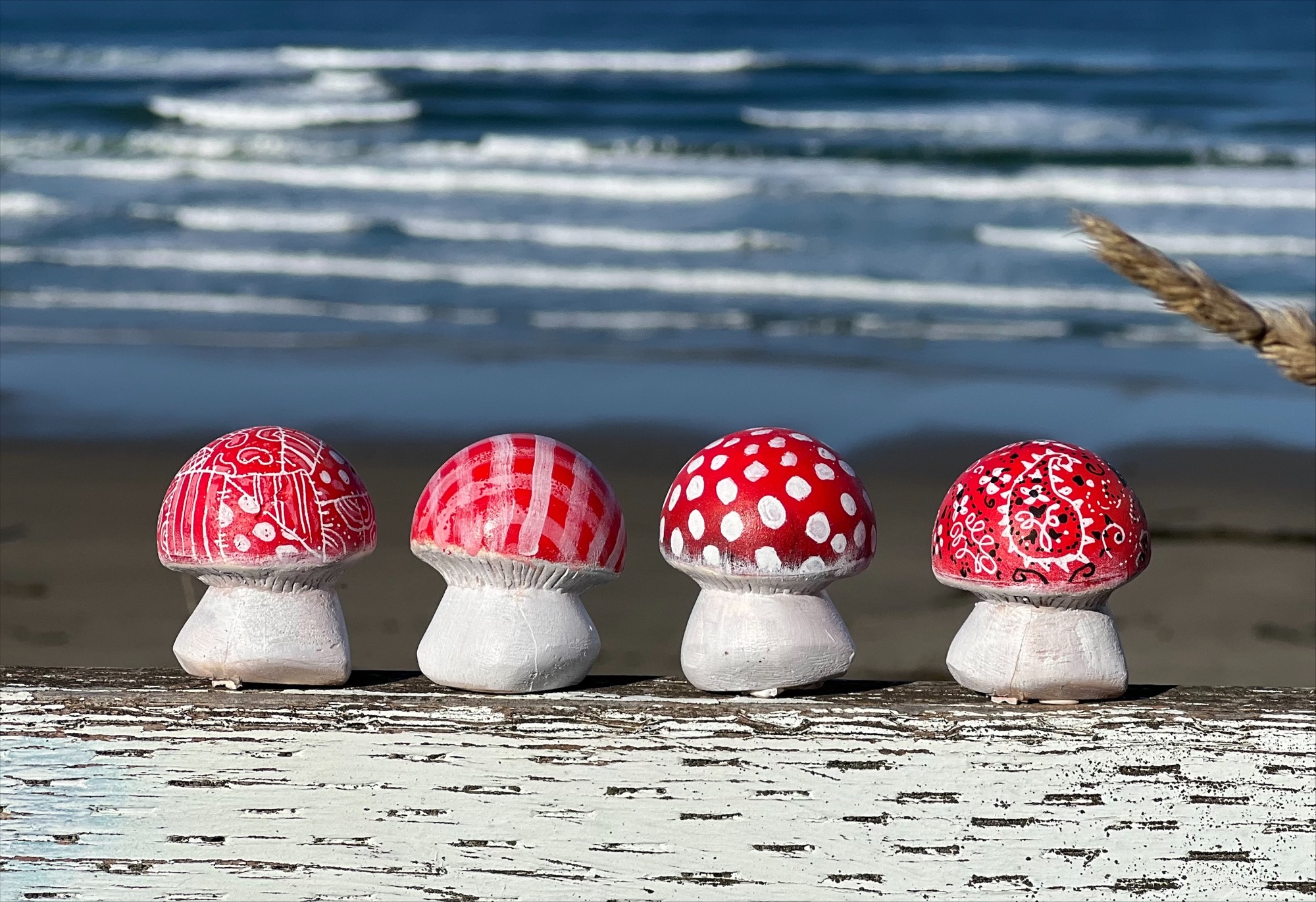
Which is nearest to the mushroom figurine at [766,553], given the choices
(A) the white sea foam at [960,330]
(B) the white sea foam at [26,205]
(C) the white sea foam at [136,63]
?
(A) the white sea foam at [960,330]

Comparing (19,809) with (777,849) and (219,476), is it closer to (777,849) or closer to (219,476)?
(219,476)

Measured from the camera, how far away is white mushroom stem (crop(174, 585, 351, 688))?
92.6 inches

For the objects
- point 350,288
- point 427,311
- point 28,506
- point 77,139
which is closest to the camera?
point 28,506

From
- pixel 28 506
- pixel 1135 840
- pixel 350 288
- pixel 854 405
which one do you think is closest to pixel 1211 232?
pixel 854 405

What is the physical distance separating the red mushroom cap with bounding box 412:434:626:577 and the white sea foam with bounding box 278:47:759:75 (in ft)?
48.8

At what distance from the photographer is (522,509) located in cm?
224

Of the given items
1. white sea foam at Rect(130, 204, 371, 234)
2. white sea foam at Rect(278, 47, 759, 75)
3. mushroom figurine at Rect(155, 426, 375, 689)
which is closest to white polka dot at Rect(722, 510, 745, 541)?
mushroom figurine at Rect(155, 426, 375, 689)

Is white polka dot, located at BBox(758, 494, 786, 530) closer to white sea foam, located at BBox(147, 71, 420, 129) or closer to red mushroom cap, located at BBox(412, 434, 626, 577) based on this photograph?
red mushroom cap, located at BBox(412, 434, 626, 577)

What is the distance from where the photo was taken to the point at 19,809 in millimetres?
2270

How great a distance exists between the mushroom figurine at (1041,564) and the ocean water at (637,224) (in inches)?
60.7

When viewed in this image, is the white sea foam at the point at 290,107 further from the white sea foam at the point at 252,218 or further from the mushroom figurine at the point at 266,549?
the mushroom figurine at the point at 266,549

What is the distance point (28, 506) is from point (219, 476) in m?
3.58

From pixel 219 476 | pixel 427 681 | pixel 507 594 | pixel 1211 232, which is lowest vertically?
pixel 427 681

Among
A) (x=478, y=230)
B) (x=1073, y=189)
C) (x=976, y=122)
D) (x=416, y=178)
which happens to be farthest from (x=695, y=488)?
(x=976, y=122)
